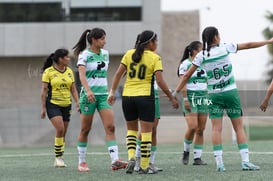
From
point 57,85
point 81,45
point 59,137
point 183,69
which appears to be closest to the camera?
point 81,45

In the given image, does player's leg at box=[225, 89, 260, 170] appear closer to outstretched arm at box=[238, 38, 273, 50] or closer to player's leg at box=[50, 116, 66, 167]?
outstretched arm at box=[238, 38, 273, 50]

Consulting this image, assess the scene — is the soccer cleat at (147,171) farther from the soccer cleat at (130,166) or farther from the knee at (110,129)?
the knee at (110,129)

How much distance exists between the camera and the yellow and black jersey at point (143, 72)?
34.4 ft

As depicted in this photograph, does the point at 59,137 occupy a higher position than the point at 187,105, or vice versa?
the point at 187,105

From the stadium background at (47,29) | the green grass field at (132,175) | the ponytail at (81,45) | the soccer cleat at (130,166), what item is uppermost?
the stadium background at (47,29)

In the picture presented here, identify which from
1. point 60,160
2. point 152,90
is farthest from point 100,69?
point 60,160

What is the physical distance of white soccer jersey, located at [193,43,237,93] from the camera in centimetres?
1070

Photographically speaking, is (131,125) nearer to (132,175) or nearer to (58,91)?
(132,175)

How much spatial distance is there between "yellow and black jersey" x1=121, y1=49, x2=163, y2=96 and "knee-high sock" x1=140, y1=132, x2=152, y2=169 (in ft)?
2.05

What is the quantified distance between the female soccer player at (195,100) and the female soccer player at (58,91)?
199 cm

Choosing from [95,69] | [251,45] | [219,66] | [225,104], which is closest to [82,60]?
[95,69]

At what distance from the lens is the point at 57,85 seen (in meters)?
12.9

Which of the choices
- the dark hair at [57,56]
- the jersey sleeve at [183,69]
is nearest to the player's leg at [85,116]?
the dark hair at [57,56]

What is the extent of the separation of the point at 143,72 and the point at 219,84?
119 centimetres
